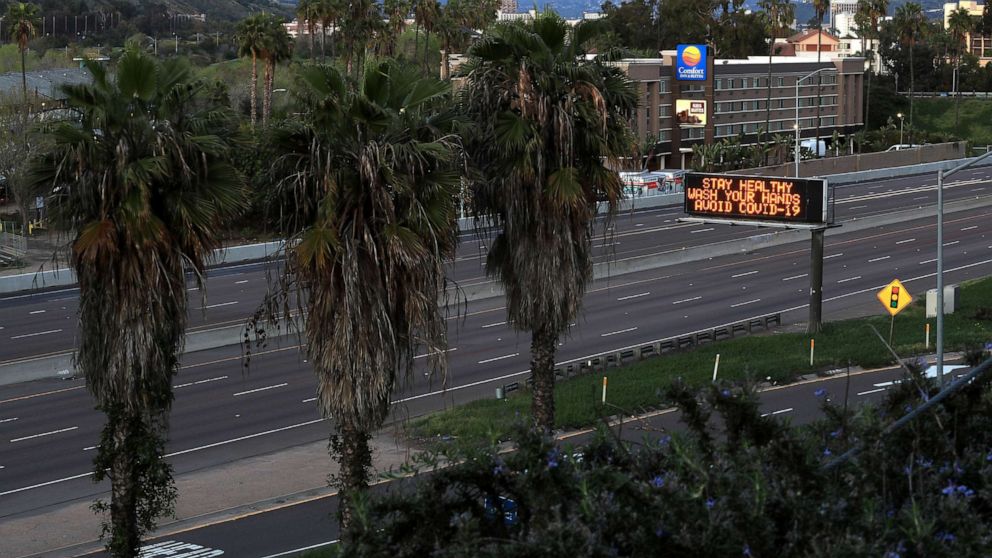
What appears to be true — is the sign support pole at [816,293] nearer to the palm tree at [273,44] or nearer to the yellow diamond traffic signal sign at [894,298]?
the yellow diamond traffic signal sign at [894,298]

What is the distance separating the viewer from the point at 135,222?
728 inches

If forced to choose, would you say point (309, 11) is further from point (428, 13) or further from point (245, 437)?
point (245, 437)

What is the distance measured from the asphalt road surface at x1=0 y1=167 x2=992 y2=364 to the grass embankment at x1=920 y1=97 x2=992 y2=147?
4737 centimetres

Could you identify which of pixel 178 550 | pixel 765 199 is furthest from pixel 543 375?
pixel 765 199

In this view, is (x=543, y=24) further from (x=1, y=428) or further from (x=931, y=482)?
(x=1, y=428)

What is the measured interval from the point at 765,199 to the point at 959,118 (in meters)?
111

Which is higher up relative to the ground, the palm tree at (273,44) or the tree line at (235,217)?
the palm tree at (273,44)

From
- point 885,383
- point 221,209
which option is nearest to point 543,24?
point 221,209

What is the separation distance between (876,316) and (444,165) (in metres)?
32.7

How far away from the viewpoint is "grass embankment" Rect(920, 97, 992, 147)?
14500 cm

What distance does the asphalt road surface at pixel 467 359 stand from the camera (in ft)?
106

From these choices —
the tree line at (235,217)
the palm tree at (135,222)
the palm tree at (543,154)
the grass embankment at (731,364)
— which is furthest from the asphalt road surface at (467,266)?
the palm tree at (135,222)

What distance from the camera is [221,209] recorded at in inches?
758

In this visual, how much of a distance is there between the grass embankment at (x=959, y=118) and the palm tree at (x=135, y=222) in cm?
13245
